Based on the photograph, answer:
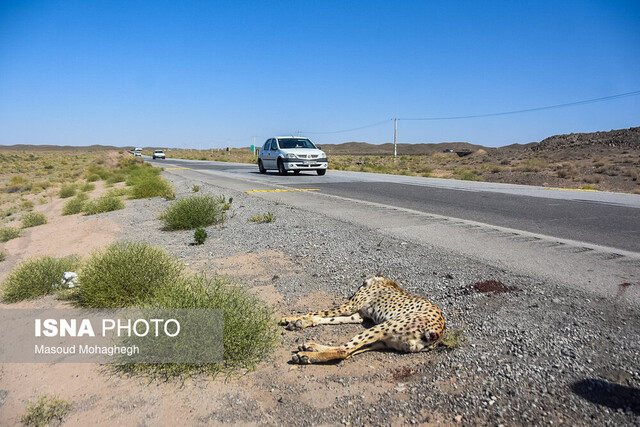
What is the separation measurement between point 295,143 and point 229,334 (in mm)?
19207

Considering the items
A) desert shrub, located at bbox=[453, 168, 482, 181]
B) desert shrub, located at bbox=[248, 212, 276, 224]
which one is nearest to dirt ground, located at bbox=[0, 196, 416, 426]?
desert shrub, located at bbox=[248, 212, 276, 224]

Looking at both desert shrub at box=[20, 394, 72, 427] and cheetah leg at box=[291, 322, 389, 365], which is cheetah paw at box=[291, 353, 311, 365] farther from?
desert shrub at box=[20, 394, 72, 427]

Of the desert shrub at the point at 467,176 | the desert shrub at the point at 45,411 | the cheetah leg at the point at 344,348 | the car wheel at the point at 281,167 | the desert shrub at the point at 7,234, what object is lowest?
the desert shrub at the point at 7,234

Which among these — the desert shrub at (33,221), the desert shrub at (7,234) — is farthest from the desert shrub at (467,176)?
the desert shrub at (7,234)

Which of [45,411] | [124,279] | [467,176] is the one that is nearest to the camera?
[45,411]

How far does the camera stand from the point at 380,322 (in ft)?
12.7

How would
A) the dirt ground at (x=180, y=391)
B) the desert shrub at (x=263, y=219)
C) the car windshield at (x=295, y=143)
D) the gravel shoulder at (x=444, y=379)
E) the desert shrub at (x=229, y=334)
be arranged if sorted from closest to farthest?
1. the gravel shoulder at (x=444, y=379)
2. the dirt ground at (x=180, y=391)
3. the desert shrub at (x=229, y=334)
4. the desert shrub at (x=263, y=219)
5. the car windshield at (x=295, y=143)

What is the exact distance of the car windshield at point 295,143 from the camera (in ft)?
71.7

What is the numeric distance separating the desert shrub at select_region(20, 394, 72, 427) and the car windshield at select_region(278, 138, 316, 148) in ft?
63.4

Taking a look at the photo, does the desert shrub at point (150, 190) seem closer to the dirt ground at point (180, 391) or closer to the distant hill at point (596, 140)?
the dirt ground at point (180, 391)

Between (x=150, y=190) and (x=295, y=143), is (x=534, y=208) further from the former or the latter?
(x=295, y=143)

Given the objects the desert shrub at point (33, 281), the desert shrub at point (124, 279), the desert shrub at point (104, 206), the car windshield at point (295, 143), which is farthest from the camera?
the car windshield at point (295, 143)

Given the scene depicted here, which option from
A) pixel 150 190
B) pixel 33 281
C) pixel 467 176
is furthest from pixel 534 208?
pixel 467 176

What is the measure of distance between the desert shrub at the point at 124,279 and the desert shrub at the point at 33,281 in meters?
0.66
